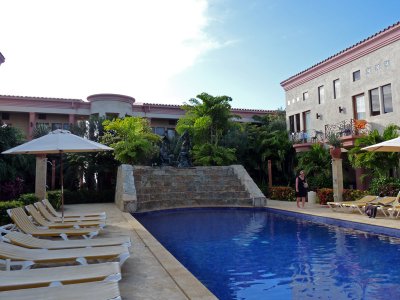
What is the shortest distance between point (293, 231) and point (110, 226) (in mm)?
5263

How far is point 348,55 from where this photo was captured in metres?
20.8

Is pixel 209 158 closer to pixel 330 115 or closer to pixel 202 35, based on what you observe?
pixel 330 115

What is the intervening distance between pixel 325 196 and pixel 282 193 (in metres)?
3.49

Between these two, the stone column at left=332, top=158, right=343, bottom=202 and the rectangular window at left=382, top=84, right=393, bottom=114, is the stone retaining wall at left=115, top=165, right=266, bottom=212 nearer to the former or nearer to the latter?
the stone column at left=332, top=158, right=343, bottom=202

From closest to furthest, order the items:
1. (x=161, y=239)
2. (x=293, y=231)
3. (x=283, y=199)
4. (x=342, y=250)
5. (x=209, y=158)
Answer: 1. (x=342, y=250)
2. (x=161, y=239)
3. (x=293, y=231)
4. (x=283, y=199)
5. (x=209, y=158)

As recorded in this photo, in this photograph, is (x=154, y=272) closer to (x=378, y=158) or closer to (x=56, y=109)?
(x=378, y=158)

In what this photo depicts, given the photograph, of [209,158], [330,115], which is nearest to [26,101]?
[209,158]

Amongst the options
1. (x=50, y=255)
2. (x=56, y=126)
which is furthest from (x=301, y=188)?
(x=56, y=126)

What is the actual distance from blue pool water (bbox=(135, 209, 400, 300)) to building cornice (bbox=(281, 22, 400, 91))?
39.1ft

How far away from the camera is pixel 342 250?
300 inches

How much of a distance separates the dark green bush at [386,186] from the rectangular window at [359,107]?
609 centimetres

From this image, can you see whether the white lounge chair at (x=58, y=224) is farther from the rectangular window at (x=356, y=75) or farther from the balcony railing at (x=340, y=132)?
the rectangular window at (x=356, y=75)

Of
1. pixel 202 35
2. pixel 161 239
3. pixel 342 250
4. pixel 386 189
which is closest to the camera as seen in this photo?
pixel 342 250

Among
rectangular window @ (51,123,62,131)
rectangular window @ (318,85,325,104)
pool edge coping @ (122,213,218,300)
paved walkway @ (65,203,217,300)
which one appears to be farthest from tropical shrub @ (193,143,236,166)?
paved walkway @ (65,203,217,300)
